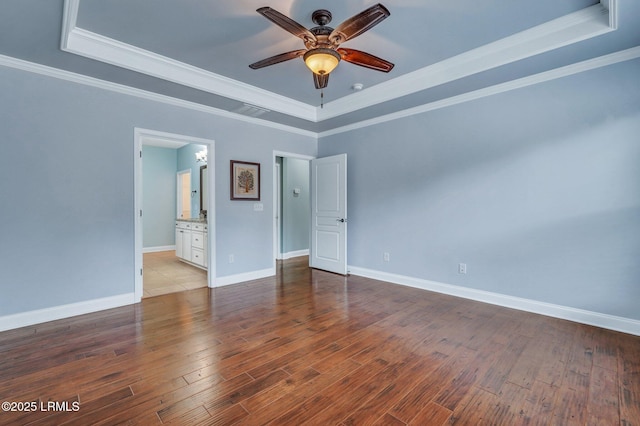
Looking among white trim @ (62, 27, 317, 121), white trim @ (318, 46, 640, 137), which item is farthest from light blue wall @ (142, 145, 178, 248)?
white trim @ (318, 46, 640, 137)

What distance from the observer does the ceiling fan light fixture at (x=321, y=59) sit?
2.35m

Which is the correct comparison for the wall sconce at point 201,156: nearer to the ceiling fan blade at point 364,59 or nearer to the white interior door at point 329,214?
the white interior door at point 329,214

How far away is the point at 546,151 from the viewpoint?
3172mm

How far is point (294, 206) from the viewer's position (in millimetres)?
6789

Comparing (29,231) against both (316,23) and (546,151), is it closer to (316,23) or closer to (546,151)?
(316,23)

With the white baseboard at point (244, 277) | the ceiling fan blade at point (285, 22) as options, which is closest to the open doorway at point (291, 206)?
the white baseboard at point (244, 277)

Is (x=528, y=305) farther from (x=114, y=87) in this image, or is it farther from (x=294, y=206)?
(x=114, y=87)

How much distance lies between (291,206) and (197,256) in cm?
226

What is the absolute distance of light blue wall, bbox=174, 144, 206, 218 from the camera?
742cm

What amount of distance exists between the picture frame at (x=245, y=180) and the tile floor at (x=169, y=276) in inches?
59.0

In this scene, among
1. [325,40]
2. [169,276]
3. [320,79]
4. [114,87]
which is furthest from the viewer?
[169,276]

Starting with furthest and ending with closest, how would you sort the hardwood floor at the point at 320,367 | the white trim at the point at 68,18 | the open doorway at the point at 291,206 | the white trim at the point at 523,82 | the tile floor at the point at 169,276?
the open doorway at the point at 291,206
the tile floor at the point at 169,276
the white trim at the point at 523,82
the white trim at the point at 68,18
the hardwood floor at the point at 320,367

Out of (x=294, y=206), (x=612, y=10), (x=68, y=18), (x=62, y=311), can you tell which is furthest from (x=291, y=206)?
(x=612, y=10)

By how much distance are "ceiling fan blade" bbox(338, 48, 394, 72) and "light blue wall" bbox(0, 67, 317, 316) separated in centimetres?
254
